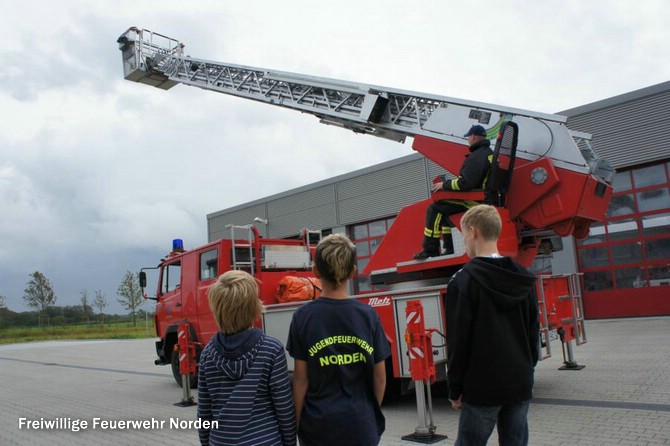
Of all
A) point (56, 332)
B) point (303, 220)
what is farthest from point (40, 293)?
point (303, 220)

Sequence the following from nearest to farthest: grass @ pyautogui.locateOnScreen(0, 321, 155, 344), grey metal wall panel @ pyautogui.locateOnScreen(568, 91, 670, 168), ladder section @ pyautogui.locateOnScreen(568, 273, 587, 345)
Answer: ladder section @ pyautogui.locateOnScreen(568, 273, 587, 345) < grey metal wall panel @ pyautogui.locateOnScreen(568, 91, 670, 168) < grass @ pyautogui.locateOnScreen(0, 321, 155, 344)

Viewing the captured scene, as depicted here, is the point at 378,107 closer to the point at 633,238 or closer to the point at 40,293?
the point at 633,238

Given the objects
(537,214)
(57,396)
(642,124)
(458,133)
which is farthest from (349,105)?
(642,124)

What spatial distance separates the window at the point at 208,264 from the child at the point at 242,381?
5879 millimetres

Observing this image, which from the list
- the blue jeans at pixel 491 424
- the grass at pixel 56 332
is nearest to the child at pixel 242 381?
the blue jeans at pixel 491 424

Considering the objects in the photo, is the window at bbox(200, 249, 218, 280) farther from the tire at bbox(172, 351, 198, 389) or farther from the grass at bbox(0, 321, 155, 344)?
the grass at bbox(0, 321, 155, 344)

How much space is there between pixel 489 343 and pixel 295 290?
576 cm

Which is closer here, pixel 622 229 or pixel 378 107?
pixel 378 107

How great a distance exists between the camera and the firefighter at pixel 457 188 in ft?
18.9

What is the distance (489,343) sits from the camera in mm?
2584

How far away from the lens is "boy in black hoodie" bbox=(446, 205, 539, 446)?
2.58 m

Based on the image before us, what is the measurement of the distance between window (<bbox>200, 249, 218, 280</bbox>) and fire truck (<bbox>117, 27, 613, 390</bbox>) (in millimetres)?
22

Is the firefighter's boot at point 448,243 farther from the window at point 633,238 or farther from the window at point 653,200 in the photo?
the window at point 653,200

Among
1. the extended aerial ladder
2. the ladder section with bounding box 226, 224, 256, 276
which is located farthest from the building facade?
the ladder section with bounding box 226, 224, 256, 276
